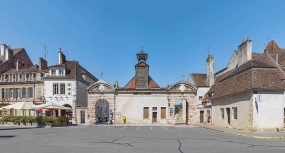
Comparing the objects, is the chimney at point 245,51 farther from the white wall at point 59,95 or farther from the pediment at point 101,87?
the white wall at point 59,95

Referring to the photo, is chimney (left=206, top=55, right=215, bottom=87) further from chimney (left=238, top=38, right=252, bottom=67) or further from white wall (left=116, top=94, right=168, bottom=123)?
white wall (left=116, top=94, right=168, bottom=123)

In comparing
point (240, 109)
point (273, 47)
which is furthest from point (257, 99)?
point (273, 47)

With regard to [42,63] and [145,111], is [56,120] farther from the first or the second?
[42,63]

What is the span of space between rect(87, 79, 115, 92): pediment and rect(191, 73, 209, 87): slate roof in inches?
565

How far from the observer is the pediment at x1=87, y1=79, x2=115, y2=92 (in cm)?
2539

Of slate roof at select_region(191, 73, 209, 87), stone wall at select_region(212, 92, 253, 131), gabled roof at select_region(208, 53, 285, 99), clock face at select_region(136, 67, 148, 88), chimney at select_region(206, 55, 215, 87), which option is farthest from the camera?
slate roof at select_region(191, 73, 209, 87)

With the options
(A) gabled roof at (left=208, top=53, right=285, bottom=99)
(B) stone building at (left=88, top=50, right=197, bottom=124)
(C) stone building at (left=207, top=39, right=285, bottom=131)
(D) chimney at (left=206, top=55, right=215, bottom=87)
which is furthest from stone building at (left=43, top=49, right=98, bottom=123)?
(A) gabled roof at (left=208, top=53, right=285, bottom=99)

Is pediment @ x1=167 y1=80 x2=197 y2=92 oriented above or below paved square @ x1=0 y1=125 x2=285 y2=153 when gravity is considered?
above

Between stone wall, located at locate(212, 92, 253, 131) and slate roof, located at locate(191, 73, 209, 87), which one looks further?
slate roof, located at locate(191, 73, 209, 87)

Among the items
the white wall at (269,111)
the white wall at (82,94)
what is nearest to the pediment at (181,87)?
the white wall at (269,111)

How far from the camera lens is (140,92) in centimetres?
2552

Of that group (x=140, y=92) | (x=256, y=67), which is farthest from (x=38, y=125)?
(x=256, y=67)

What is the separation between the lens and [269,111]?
1555 centimetres

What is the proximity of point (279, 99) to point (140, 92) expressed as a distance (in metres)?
15.8
